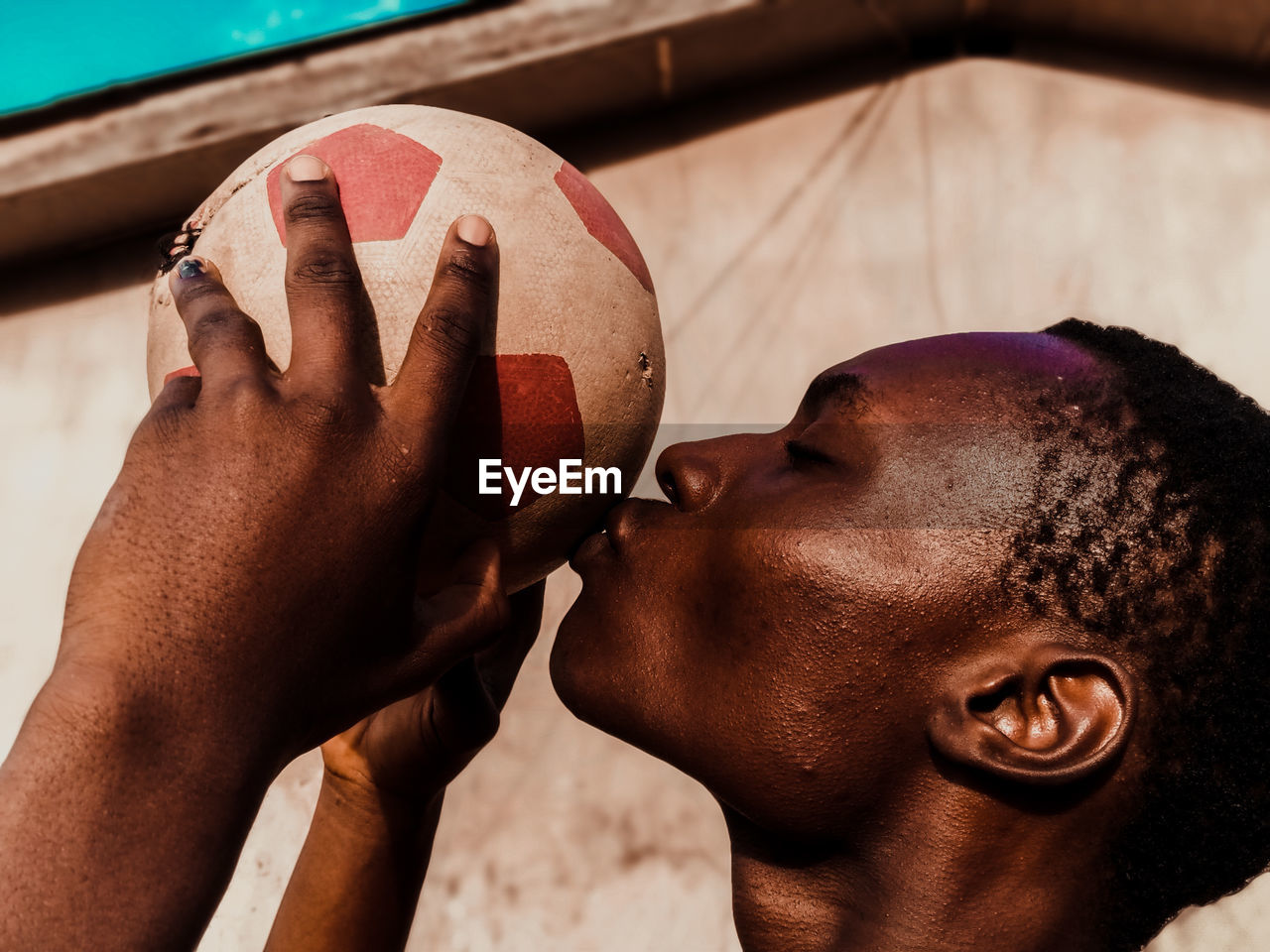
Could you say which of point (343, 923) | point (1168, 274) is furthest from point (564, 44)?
point (343, 923)

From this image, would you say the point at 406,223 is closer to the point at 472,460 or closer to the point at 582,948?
the point at 472,460

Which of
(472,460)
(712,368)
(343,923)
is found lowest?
(343,923)

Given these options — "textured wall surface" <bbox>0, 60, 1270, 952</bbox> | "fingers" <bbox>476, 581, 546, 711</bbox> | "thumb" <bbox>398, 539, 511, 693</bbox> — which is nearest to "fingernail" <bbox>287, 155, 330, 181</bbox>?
"thumb" <bbox>398, 539, 511, 693</bbox>

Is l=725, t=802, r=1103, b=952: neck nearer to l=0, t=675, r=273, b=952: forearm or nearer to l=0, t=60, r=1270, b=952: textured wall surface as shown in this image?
l=0, t=675, r=273, b=952: forearm

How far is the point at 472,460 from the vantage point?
4.44 ft

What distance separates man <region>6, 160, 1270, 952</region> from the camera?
1282mm

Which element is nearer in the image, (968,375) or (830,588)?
(830,588)

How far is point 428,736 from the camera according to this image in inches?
76.8

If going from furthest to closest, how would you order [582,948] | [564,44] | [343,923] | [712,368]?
[712,368], [564,44], [582,948], [343,923]

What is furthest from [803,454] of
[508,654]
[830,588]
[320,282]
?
[508,654]

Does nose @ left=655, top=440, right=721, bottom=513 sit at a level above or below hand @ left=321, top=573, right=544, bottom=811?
above

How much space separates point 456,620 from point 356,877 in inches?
36.4

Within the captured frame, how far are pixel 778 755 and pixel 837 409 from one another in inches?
18.2

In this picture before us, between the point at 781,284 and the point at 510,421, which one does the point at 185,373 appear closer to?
the point at 510,421
